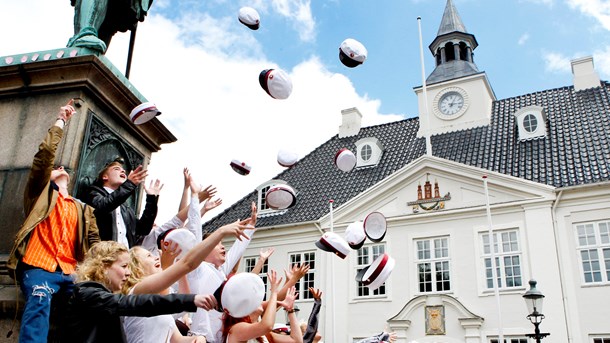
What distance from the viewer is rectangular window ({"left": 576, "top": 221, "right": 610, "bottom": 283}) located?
17734 millimetres

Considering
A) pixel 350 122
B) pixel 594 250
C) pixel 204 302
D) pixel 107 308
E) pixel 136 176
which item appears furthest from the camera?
pixel 350 122

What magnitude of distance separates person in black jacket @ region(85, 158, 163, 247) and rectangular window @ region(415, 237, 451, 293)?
16784mm

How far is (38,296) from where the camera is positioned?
11.3 feet

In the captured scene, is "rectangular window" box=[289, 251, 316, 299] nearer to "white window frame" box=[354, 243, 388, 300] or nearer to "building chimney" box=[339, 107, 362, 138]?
"white window frame" box=[354, 243, 388, 300]

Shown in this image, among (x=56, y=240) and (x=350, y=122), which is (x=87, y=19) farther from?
(x=350, y=122)

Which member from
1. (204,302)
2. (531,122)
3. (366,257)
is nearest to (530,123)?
(531,122)

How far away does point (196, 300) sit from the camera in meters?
2.61

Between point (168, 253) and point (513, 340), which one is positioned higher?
point (168, 253)

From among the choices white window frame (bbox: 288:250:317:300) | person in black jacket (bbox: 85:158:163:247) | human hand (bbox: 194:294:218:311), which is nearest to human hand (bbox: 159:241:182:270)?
person in black jacket (bbox: 85:158:163:247)

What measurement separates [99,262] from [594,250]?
729 inches

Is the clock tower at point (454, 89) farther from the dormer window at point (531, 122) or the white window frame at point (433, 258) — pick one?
the white window frame at point (433, 258)

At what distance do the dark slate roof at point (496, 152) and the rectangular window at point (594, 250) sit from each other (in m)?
1.57

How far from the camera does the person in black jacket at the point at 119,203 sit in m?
4.17

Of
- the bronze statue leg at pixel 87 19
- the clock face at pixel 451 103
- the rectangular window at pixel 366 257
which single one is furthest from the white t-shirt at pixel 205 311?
the clock face at pixel 451 103
